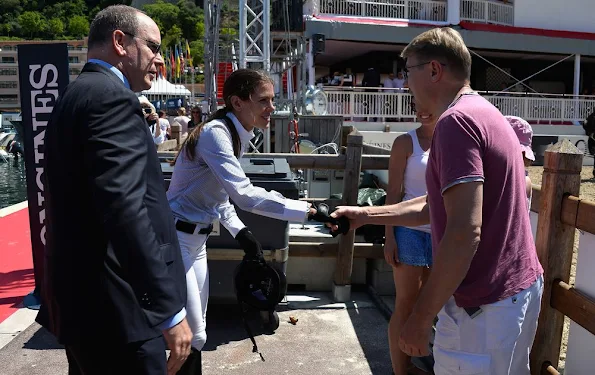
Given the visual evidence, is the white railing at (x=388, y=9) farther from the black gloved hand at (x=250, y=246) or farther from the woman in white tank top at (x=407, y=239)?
the black gloved hand at (x=250, y=246)

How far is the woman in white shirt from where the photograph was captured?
3.33m

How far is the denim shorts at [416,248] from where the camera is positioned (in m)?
3.82

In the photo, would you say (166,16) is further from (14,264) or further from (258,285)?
(258,285)

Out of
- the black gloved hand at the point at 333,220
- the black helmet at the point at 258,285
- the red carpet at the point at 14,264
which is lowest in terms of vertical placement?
the red carpet at the point at 14,264

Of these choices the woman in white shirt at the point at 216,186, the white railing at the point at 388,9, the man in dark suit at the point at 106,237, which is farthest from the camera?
the white railing at the point at 388,9

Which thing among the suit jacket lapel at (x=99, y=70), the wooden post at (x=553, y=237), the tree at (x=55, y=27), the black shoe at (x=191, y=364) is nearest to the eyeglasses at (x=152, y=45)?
the suit jacket lapel at (x=99, y=70)

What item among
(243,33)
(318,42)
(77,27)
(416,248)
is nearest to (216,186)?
→ (416,248)

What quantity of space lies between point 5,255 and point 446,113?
715cm

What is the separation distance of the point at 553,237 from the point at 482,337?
132 cm

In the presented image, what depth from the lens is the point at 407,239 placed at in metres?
3.84

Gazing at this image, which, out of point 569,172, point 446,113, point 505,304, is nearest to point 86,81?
point 446,113

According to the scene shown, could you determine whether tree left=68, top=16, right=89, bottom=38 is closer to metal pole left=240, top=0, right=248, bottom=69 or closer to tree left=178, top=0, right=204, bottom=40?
tree left=178, top=0, right=204, bottom=40

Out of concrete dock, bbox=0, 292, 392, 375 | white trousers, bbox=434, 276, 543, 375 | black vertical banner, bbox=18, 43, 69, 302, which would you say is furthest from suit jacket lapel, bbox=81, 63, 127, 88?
black vertical banner, bbox=18, 43, 69, 302

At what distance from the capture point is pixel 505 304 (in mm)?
2266
